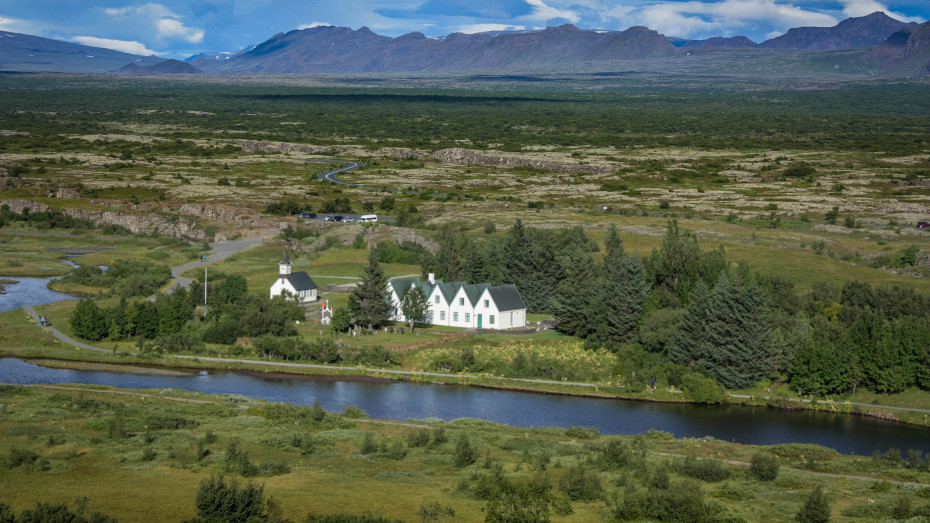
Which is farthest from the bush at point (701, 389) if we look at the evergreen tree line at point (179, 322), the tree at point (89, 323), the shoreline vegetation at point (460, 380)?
the tree at point (89, 323)

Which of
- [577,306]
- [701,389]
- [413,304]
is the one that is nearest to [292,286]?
[413,304]

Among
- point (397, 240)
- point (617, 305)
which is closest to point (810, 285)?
point (617, 305)

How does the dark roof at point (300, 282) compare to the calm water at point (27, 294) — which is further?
the calm water at point (27, 294)

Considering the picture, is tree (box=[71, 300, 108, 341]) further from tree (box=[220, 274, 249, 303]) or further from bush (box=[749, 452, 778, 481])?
bush (box=[749, 452, 778, 481])

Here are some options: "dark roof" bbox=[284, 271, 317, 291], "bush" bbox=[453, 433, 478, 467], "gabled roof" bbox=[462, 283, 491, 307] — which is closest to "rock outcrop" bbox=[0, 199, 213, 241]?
"dark roof" bbox=[284, 271, 317, 291]

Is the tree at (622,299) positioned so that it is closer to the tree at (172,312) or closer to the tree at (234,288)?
the tree at (234,288)
